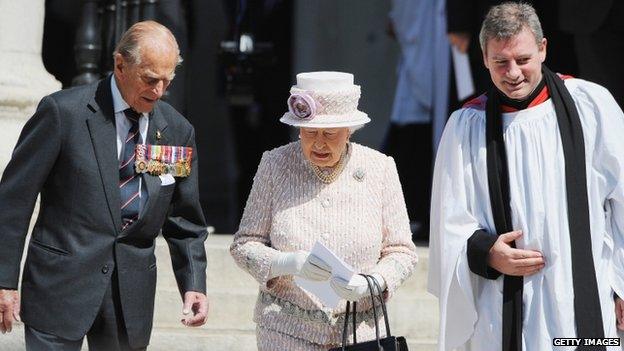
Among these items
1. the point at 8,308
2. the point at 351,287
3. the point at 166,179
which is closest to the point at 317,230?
the point at 351,287

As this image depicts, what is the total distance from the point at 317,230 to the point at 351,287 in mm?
335

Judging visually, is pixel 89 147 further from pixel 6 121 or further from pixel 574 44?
pixel 574 44

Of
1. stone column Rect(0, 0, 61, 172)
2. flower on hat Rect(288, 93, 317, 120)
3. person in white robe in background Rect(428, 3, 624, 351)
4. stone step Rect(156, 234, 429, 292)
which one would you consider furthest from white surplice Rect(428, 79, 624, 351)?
stone column Rect(0, 0, 61, 172)

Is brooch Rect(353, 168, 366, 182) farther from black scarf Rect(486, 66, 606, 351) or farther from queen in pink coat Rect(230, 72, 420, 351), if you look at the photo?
black scarf Rect(486, 66, 606, 351)

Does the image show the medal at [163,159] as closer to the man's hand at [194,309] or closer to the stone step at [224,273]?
the man's hand at [194,309]

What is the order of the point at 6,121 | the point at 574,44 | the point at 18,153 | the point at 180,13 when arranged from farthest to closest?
the point at 574,44 < the point at 180,13 < the point at 6,121 < the point at 18,153

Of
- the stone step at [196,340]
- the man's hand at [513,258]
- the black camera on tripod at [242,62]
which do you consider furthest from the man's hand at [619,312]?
the black camera on tripod at [242,62]

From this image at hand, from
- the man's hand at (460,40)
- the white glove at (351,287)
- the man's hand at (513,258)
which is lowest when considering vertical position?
the white glove at (351,287)

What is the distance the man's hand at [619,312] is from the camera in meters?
5.27

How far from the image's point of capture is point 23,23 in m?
7.65

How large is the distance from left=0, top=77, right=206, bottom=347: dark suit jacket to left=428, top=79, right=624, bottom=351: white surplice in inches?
42.5

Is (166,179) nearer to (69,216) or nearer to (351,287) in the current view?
(69,216)

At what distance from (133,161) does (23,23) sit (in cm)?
263

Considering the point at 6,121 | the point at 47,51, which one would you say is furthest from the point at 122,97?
the point at 47,51
